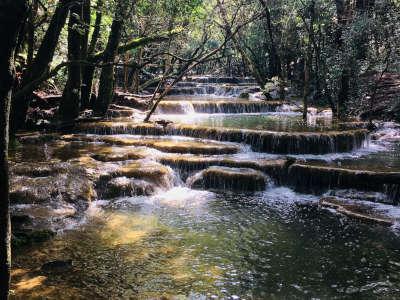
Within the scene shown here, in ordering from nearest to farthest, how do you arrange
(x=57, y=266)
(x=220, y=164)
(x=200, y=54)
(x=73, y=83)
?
(x=57, y=266) < (x=220, y=164) < (x=200, y=54) < (x=73, y=83)

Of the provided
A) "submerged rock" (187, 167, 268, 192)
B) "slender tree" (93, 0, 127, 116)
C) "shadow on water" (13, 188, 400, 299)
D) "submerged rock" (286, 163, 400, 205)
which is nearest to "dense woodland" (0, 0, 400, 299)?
"slender tree" (93, 0, 127, 116)

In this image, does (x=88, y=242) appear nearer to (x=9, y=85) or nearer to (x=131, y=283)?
(x=131, y=283)

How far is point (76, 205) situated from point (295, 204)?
4.68m

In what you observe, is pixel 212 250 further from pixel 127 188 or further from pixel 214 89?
pixel 214 89

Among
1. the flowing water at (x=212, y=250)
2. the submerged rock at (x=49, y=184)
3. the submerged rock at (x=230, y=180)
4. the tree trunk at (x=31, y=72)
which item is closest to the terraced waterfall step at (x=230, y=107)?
the tree trunk at (x=31, y=72)

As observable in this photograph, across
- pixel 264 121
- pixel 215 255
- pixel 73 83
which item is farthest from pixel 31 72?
pixel 264 121

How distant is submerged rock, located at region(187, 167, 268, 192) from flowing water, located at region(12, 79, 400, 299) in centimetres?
20

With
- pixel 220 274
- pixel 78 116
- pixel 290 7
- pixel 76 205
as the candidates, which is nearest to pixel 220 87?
pixel 290 7

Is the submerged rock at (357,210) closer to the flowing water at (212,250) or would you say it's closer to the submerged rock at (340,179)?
the flowing water at (212,250)

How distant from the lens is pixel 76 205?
353 inches

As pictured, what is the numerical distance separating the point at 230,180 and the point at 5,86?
27.4 ft

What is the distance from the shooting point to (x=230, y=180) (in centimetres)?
1071

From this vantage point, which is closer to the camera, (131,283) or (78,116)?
(131,283)

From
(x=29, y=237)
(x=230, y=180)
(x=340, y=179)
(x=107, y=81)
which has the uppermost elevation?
(x=107, y=81)
